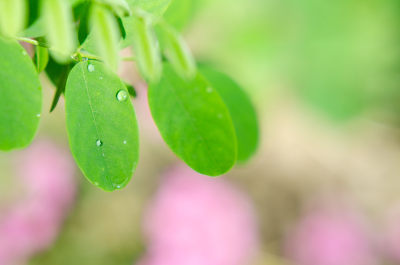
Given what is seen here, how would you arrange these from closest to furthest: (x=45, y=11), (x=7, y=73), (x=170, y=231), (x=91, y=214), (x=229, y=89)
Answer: (x=45, y=11), (x=7, y=73), (x=229, y=89), (x=170, y=231), (x=91, y=214)

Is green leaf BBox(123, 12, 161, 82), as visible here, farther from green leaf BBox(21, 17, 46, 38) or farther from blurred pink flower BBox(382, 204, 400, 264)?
blurred pink flower BBox(382, 204, 400, 264)

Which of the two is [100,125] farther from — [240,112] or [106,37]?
[240,112]

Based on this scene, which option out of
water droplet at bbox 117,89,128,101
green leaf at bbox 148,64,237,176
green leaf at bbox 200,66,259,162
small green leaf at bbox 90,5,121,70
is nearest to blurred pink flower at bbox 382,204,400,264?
green leaf at bbox 200,66,259,162

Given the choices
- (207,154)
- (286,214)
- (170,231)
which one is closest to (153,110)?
(207,154)

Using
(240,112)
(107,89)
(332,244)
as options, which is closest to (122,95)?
(107,89)

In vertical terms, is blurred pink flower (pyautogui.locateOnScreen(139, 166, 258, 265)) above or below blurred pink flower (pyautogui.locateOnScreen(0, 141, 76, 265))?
above

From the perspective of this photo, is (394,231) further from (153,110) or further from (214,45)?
(153,110)
